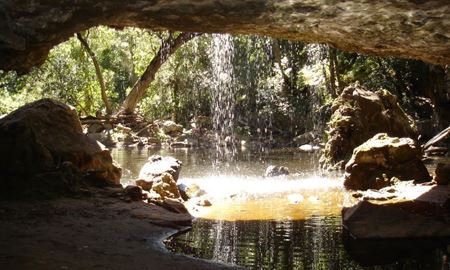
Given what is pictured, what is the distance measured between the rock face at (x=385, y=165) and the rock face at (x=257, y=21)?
413 cm

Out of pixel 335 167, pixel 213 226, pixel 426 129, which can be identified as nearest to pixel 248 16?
pixel 213 226

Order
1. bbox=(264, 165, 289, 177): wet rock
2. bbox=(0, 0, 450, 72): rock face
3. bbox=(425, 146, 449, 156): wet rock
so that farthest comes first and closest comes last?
bbox=(425, 146, 449, 156): wet rock, bbox=(264, 165, 289, 177): wet rock, bbox=(0, 0, 450, 72): rock face

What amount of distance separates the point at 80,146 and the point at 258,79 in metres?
20.4

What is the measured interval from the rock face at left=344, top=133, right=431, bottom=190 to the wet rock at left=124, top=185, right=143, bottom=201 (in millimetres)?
4577

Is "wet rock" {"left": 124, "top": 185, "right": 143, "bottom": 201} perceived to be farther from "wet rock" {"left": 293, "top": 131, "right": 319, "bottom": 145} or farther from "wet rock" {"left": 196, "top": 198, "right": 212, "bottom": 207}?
"wet rock" {"left": 293, "top": 131, "right": 319, "bottom": 145}

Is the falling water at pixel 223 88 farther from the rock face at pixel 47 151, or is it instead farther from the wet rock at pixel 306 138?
the rock face at pixel 47 151

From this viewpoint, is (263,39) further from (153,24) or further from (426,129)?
(153,24)

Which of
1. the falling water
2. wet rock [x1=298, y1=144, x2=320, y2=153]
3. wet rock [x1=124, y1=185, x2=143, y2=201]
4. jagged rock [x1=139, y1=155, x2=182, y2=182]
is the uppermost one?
the falling water

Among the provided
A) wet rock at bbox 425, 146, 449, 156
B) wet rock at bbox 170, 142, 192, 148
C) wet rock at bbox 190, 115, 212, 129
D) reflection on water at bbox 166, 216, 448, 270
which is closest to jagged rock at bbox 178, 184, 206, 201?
reflection on water at bbox 166, 216, 448, 270

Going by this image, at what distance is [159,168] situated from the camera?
34.3 ft

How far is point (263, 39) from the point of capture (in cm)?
2861

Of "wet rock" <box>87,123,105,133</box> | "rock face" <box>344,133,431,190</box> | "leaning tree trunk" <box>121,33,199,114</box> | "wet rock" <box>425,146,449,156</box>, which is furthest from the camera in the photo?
"wet rock" <box>87,123,105,133</box>

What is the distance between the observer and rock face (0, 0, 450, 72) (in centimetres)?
575

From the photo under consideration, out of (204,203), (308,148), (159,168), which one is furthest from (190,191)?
(308,148)
